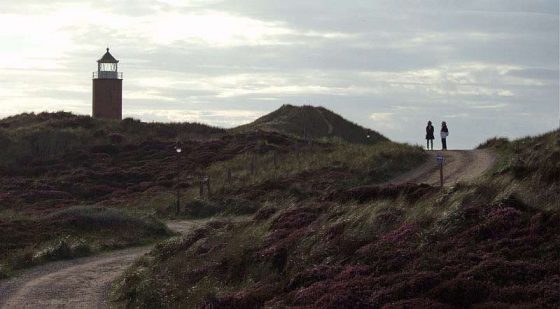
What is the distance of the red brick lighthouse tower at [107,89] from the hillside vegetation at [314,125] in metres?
12.2

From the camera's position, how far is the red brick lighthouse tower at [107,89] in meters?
74.9

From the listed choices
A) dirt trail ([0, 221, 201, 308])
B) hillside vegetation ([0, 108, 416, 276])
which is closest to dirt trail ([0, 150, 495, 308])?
dirt trail ([0, 221, 201, 308])

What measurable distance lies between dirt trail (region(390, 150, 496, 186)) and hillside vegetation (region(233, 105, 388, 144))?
1160 inches

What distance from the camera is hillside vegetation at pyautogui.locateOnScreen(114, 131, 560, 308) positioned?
1250 centimetres

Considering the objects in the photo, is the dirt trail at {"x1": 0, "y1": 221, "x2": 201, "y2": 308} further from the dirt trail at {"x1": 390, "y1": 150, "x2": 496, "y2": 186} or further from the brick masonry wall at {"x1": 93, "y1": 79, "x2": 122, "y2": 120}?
the brick masonry wall at {"x1": 93, "y1": 79, "x2": 122, "y2": 120}

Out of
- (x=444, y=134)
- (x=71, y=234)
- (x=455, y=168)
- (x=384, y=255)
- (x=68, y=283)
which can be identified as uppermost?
(x=444, y=134)

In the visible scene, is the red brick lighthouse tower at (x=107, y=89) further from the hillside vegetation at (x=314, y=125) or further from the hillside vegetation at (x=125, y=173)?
the hillside vegetation at (x=314, y=125)

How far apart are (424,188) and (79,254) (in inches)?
508

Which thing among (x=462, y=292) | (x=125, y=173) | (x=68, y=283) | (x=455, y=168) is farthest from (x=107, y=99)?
(x=462, y=292)

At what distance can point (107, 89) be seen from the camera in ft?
248

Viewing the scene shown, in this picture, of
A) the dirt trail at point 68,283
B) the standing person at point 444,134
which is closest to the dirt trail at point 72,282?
the dirt trail at point 68,283

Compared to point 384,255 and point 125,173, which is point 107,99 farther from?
point 384,255

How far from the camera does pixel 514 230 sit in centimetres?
1431

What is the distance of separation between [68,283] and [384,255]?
1051cm
